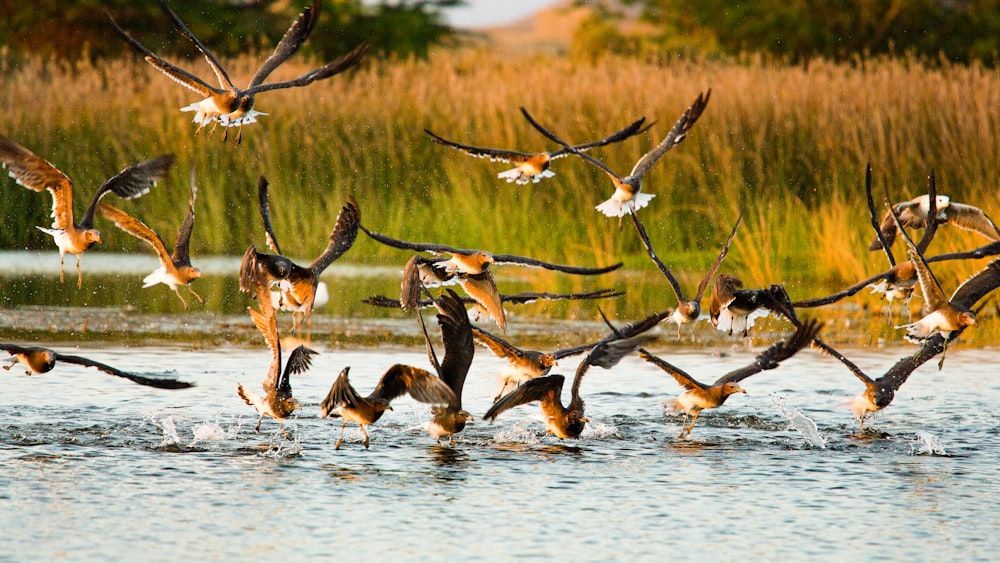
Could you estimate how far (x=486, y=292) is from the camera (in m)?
9.91

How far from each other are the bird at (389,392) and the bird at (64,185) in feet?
10.3

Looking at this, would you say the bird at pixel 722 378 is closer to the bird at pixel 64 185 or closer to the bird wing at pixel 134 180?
the bird at pixel 64 185

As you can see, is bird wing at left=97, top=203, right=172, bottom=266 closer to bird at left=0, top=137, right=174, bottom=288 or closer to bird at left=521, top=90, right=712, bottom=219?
bird at left=0, top=137, right=174, bottom=288

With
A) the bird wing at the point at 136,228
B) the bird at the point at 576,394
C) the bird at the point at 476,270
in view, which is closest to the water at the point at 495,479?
the bird at the point at 576,394

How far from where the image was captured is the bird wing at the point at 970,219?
11.2 metres

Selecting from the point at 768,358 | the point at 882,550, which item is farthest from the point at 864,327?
the point at 882,550

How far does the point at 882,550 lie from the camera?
630 cm

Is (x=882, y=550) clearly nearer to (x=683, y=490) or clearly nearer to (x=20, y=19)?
(x=683, y=490)

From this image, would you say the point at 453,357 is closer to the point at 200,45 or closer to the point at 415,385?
the point at 415,385

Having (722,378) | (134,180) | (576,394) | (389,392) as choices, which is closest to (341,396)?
(389,392)

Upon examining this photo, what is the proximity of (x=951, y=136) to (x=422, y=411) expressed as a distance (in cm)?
1030

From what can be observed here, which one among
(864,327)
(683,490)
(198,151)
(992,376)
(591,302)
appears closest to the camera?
(683,490)

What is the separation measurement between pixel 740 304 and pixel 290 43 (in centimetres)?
380

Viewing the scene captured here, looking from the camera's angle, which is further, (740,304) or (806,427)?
(740,304)
